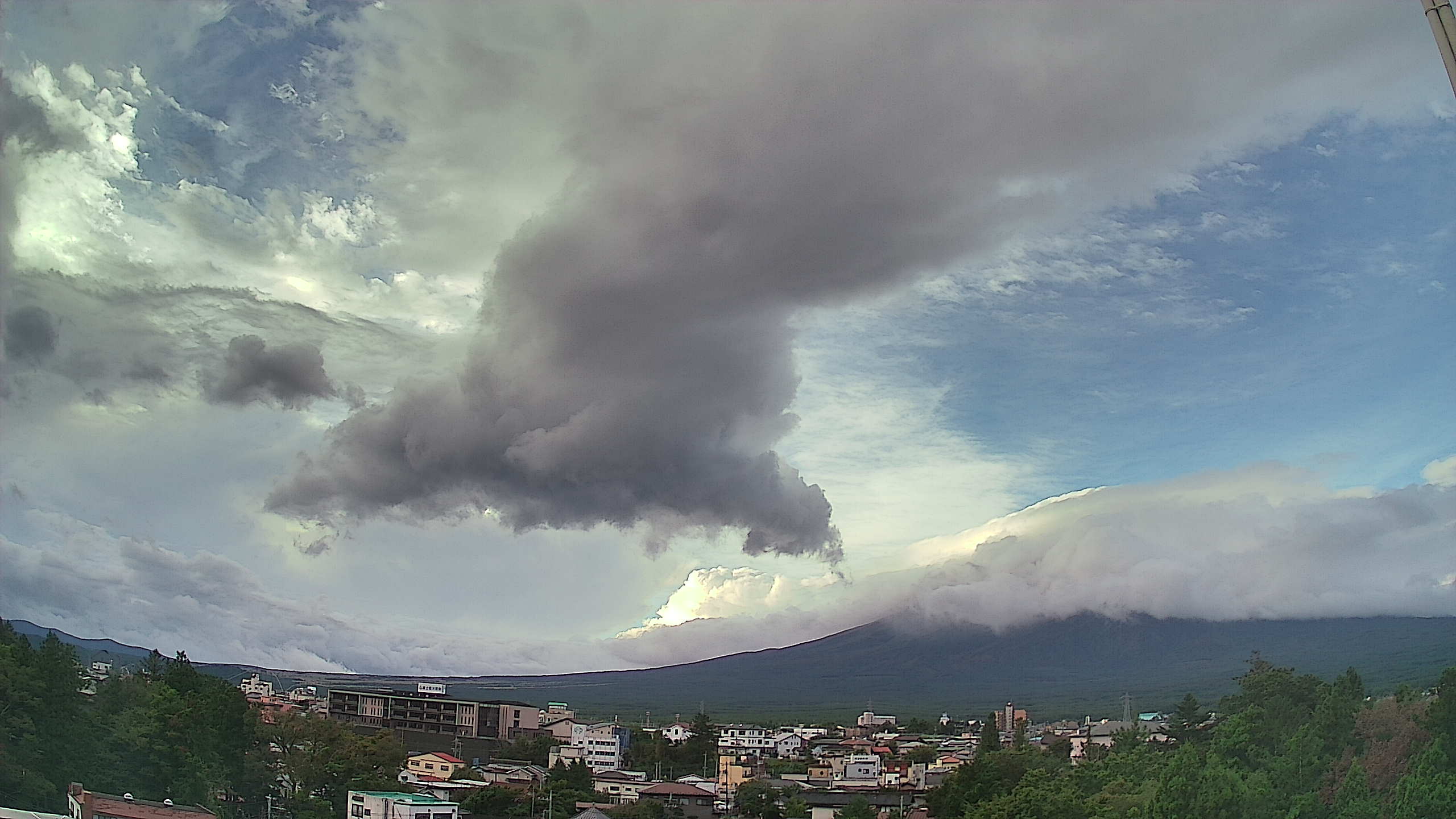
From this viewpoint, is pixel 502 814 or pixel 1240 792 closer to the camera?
pixel 1240 792

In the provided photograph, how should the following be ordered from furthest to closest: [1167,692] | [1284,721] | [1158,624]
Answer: [1158,624] < [1167,692] < [1284,721]

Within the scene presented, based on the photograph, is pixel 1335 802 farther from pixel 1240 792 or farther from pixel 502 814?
pixel 502 814

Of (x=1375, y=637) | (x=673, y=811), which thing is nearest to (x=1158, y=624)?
(x=1375, y=637)

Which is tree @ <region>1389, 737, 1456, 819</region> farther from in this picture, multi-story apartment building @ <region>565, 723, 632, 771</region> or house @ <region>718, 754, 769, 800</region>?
multi-story apartment building @ <region>565, 723, 632, 771</region>

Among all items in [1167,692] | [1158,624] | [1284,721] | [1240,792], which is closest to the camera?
[1240,792]

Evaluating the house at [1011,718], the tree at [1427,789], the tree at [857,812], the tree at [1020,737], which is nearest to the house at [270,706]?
the tree at [857,812]

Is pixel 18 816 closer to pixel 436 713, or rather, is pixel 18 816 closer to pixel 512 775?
pixel 512 775

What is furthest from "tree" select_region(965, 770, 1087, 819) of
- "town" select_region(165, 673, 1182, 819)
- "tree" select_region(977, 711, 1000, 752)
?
"tree" select_region(977, 711, 1000, 752)
